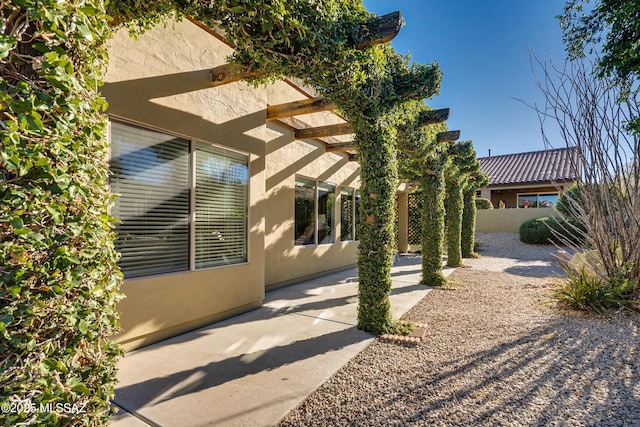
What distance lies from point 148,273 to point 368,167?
3.29 meters

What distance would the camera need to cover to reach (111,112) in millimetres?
3490

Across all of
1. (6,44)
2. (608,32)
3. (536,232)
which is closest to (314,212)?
(608,32)

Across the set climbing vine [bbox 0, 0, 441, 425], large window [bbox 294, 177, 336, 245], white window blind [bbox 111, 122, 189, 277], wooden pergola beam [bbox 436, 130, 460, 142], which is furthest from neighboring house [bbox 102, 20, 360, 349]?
wooden pergola beam [bbox 436, 130, 460, 142]

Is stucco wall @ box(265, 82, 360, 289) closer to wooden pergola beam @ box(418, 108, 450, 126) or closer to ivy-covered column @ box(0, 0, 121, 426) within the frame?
wooden pergola beam @ box(418, 108, 450, 126)

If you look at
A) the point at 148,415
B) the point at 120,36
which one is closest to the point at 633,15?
the point at 120,36

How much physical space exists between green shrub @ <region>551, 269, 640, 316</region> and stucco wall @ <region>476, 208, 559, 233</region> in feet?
40.3

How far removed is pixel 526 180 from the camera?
19.1 metres

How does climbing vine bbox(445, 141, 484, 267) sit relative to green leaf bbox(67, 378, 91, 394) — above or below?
above

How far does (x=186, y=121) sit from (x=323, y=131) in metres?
3.29

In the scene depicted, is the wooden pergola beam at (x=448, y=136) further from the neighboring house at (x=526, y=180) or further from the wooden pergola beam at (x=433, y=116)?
the neighboring house at (x=526, y=180)

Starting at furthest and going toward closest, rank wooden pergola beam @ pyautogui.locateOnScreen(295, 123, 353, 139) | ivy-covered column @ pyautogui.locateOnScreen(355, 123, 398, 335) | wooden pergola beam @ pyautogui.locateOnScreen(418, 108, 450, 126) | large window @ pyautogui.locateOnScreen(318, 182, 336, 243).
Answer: large window @ pyautogui.locateOnScreen(318, 182, 336, 243) < wooden pergola beam @ pyautogui.locateOnScreen(295, 123, 353, 139) < wooden pergola beam @ pyautogui.locateOnScreen(418, 108, 450, 126) < ivy-covered column @ pyautogui.locateOnScreen(355, 123, 398, 335)

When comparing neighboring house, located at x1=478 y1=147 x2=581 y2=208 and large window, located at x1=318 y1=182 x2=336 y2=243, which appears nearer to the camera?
large window, located at x1=318 y1=182 x2=336 y2=243

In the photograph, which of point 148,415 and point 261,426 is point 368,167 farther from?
point 148,415

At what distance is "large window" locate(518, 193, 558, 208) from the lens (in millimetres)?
18938
